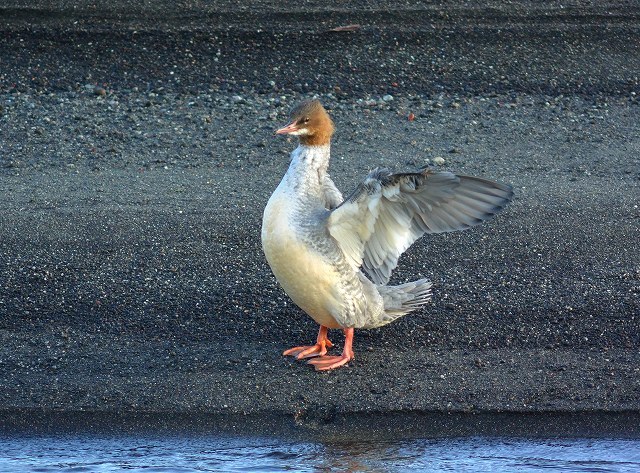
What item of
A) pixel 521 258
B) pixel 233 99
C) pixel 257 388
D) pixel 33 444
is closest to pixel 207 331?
pixel 257 388

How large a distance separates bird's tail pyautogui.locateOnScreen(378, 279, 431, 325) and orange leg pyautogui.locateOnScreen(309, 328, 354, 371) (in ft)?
→ 0.86

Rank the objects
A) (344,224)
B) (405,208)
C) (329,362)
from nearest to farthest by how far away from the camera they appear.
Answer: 1. (405,208)
2. (344,224)
3. (329,362)

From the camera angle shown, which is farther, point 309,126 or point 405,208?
point 309,126

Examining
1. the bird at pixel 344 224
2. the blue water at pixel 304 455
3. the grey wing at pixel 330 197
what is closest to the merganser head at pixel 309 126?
the bird at pixel 344 224

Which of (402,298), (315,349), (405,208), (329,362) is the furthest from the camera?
(402,298)

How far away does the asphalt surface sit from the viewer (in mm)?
6062

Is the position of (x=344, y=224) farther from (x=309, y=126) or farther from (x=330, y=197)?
(x=309, y=126)

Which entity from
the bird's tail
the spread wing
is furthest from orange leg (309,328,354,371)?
the spread wing

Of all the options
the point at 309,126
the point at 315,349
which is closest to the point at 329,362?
the point at 315,349

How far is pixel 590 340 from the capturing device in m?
6.53

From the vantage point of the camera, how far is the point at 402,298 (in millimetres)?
6523

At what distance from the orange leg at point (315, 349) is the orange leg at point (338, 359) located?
68mm

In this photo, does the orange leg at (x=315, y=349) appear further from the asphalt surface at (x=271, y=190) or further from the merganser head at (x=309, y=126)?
the merganser head at (x=309, y=126)

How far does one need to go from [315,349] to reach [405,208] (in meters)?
1.05
